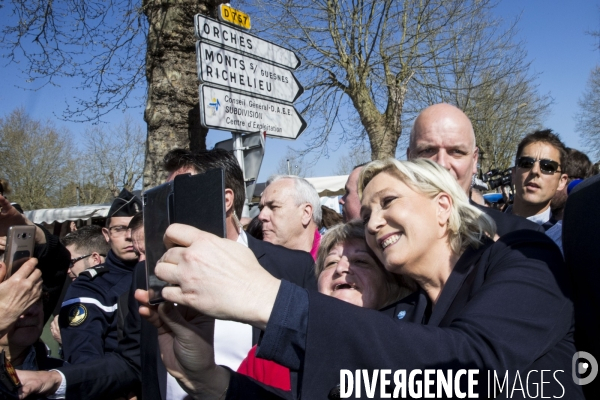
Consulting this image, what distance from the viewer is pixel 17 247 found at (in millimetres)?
2254

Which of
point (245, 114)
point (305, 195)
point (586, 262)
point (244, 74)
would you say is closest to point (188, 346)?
point (586, 262)

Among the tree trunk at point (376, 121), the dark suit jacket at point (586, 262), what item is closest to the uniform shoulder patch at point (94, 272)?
the dark suit jacket at point (586, 262)

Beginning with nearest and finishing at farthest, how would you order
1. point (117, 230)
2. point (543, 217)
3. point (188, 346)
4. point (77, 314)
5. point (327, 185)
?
point (188, 346), point (77, 314), point (543, 217), point (117, 230), point (327, 185)

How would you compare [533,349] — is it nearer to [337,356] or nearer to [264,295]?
[337,356]

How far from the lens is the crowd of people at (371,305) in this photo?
109 centimetres

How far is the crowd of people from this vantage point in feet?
3.57

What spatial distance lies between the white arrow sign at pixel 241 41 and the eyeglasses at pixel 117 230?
1692 millimetres

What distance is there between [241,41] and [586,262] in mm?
3339

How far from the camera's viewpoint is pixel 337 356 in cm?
110

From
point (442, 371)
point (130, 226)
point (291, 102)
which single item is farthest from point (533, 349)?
point (291, 102)

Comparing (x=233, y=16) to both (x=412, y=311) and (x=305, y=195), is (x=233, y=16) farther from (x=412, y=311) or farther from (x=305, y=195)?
(x=412, y=311)

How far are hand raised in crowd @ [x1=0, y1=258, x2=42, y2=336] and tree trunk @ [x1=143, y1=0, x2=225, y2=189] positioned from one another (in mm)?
2196

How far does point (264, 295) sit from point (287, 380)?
910mm

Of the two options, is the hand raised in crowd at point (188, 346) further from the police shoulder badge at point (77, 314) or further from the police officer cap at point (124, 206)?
the police officer cap at point (124, 206)
